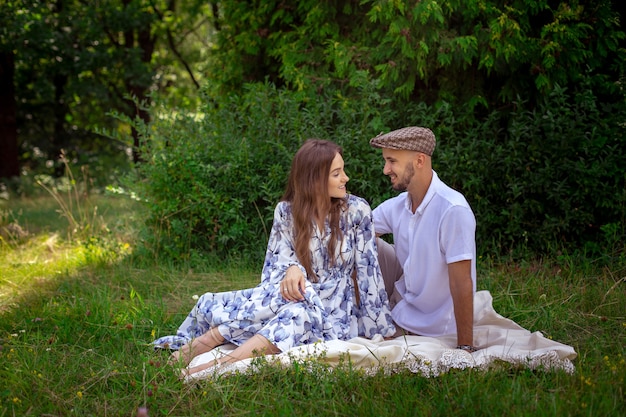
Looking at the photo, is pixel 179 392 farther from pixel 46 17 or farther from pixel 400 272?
pixel 46 17

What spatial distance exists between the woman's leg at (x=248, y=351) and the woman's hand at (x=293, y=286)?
29cm

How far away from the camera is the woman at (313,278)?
3656mm

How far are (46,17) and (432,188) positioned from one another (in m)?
12.0

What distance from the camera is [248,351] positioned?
3.44 meters

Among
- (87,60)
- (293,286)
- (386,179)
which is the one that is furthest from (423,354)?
(87,60)

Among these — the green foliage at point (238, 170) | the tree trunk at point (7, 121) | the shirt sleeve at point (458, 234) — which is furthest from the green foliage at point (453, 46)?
the tree trunk at point (7, 121)

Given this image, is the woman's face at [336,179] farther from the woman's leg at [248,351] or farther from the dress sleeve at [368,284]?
the woman's leg at [248,351]

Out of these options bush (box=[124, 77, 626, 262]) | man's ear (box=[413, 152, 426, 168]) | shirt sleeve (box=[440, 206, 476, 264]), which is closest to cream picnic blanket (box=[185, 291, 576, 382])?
shirt sleeve (box=[440, 206, 476, 264])

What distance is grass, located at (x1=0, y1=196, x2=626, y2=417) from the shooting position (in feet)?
9.68

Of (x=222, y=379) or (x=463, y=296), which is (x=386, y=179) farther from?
(x=222, y=379)

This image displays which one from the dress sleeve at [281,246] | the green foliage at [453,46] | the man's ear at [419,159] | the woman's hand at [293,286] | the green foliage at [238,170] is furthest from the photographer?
the green foliage at [238,170]

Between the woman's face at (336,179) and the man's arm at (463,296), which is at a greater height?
the woman's face at (336,179)

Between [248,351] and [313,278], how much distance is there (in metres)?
0.67

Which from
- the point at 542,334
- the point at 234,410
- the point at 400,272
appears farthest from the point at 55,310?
the point at 542,334
